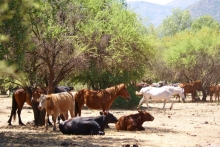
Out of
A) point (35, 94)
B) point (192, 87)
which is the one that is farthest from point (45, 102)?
point (192, 87)

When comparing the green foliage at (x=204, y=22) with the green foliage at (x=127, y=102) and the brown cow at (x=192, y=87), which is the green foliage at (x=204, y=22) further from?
the green foliage at (x=127, y=102)

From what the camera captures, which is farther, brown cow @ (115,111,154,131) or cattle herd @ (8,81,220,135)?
brown cow @ (115,111,154,131)

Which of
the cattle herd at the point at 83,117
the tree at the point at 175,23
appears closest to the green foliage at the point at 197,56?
the cattle herd at the point at 83,117

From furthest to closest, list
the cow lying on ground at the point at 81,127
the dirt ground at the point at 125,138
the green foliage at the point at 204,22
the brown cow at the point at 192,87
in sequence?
the green foliage at the point at 204,22 < the brown cow at the point at 192,87 < the cow lying on ground at the point at 81,127 < the dirt ground at the point at 125,138

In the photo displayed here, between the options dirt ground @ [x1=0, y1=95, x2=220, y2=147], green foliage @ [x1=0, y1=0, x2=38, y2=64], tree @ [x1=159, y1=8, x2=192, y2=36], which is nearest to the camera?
green foliage @ [x1=0, y1=0, x2=38, y2=64]

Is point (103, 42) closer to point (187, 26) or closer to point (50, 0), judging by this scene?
point (50, 0)

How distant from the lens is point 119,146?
13.6 metres

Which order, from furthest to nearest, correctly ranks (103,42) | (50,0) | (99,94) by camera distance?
(99,94), (103,42), (50,0)

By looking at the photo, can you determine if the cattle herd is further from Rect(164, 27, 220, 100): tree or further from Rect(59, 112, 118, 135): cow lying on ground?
Rect(164, 27, 220, 100): tree

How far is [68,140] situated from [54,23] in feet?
16.0

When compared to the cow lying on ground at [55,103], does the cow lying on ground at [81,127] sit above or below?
below

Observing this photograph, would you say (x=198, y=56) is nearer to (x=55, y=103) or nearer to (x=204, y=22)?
(x=55, y=103)

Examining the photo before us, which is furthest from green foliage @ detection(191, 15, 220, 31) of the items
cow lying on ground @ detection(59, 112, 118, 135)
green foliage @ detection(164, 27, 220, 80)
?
cow lying on ground @ detection(59, 112, 118, 135)

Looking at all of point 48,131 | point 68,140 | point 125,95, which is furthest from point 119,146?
point 125,95
